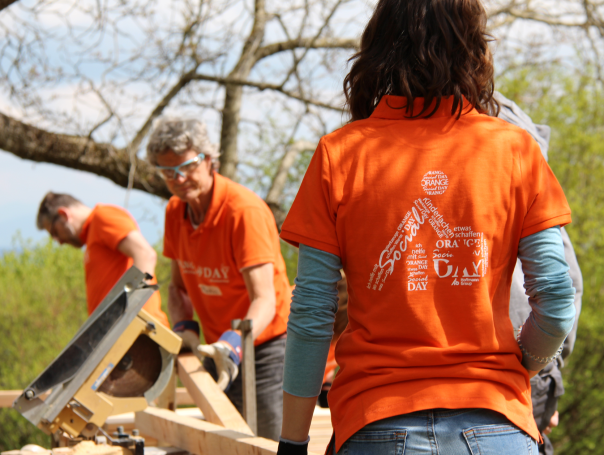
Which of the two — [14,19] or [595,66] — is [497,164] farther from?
[595,66]

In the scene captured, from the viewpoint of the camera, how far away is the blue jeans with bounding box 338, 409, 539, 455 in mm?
1003

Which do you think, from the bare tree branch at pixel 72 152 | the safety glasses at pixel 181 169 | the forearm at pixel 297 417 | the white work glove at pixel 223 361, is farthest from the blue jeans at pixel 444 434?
the bare tree branch at pixel 72 152

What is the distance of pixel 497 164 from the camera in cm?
108

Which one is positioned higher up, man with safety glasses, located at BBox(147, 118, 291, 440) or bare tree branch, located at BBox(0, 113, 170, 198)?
bare tree branch, located at BBox(0, 113, 170, 198)

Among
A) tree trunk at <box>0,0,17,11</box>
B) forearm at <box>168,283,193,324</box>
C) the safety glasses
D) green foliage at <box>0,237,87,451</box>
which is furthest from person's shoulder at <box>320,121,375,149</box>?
green foliage at <box>0,237,87,451</box>

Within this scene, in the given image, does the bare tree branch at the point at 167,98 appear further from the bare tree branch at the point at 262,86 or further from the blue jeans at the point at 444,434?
the blue jeans at the point at 444,434

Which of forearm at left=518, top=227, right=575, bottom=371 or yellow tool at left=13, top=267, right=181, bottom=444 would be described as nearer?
forearm at left=518, top=227, right=575, bottom=371

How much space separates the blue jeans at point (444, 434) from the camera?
3.29 feet

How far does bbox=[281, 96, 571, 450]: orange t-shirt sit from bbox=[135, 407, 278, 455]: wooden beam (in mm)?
701

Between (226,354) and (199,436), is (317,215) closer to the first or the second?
(199,436)

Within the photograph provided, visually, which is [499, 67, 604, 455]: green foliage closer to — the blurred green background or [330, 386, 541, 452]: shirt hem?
the blurred green background

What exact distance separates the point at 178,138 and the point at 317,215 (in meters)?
1.81

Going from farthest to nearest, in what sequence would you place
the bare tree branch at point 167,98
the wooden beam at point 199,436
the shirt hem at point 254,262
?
the bare tree branch at point 167,98, the shirt hem at point 254,262, the wooden beam at point 199,436

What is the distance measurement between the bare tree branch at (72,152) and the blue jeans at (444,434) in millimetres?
5226
